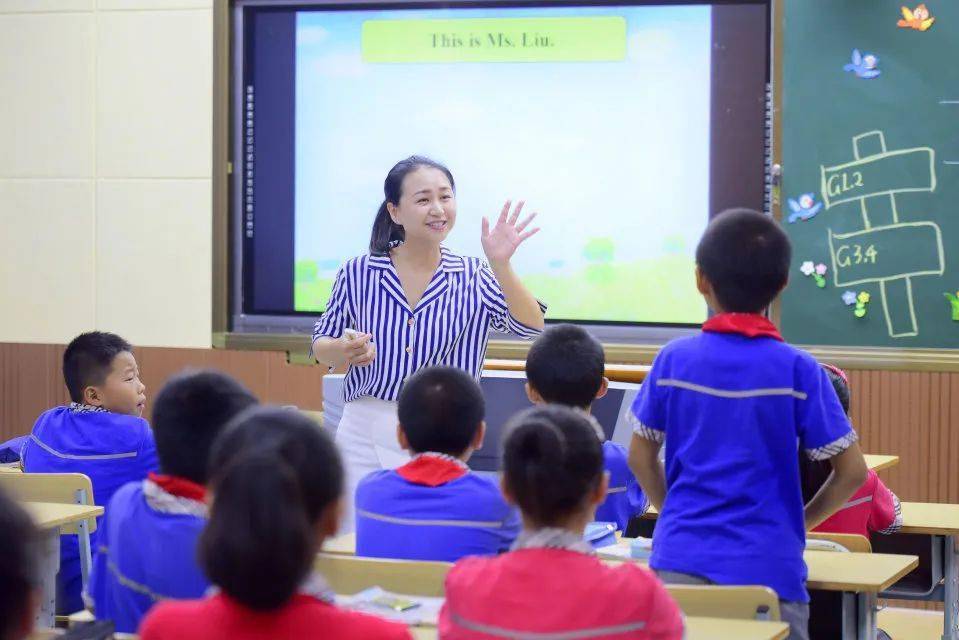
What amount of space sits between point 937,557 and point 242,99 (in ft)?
11.0

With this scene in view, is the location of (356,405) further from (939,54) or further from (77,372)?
(939,54)

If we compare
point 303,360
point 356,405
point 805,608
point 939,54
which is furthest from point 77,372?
point 939,54

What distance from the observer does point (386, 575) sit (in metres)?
2.06

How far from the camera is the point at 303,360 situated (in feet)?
17.0

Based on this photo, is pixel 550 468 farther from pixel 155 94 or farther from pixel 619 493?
pixel 155 94

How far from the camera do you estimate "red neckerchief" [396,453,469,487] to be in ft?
7.44

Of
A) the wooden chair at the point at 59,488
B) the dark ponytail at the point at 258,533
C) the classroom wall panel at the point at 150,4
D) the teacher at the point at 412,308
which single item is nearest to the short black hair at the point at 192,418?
the dark ponytail at the point at 258,533

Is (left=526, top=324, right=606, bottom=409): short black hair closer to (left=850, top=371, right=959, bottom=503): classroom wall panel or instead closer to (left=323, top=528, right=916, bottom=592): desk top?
(left=323, top=528, right=916, bottom=592): desk top

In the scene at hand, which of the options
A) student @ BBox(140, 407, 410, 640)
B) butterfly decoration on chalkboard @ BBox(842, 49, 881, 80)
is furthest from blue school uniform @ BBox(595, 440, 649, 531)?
butterfly decoration on chalkboard @ BBox(842, 49, 881, 80)

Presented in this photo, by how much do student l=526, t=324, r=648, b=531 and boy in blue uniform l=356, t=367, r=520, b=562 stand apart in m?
0.45

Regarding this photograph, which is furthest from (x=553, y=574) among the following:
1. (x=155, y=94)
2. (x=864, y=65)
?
(x=155, y=94)

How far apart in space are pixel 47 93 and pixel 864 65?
348 centimetres

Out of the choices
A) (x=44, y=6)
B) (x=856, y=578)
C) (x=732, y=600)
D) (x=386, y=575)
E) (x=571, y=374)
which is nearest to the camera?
(x=732, y=600)

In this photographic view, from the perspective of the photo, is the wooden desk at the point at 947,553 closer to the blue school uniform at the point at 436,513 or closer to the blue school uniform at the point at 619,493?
the blue school uniform at the point at 619,493
